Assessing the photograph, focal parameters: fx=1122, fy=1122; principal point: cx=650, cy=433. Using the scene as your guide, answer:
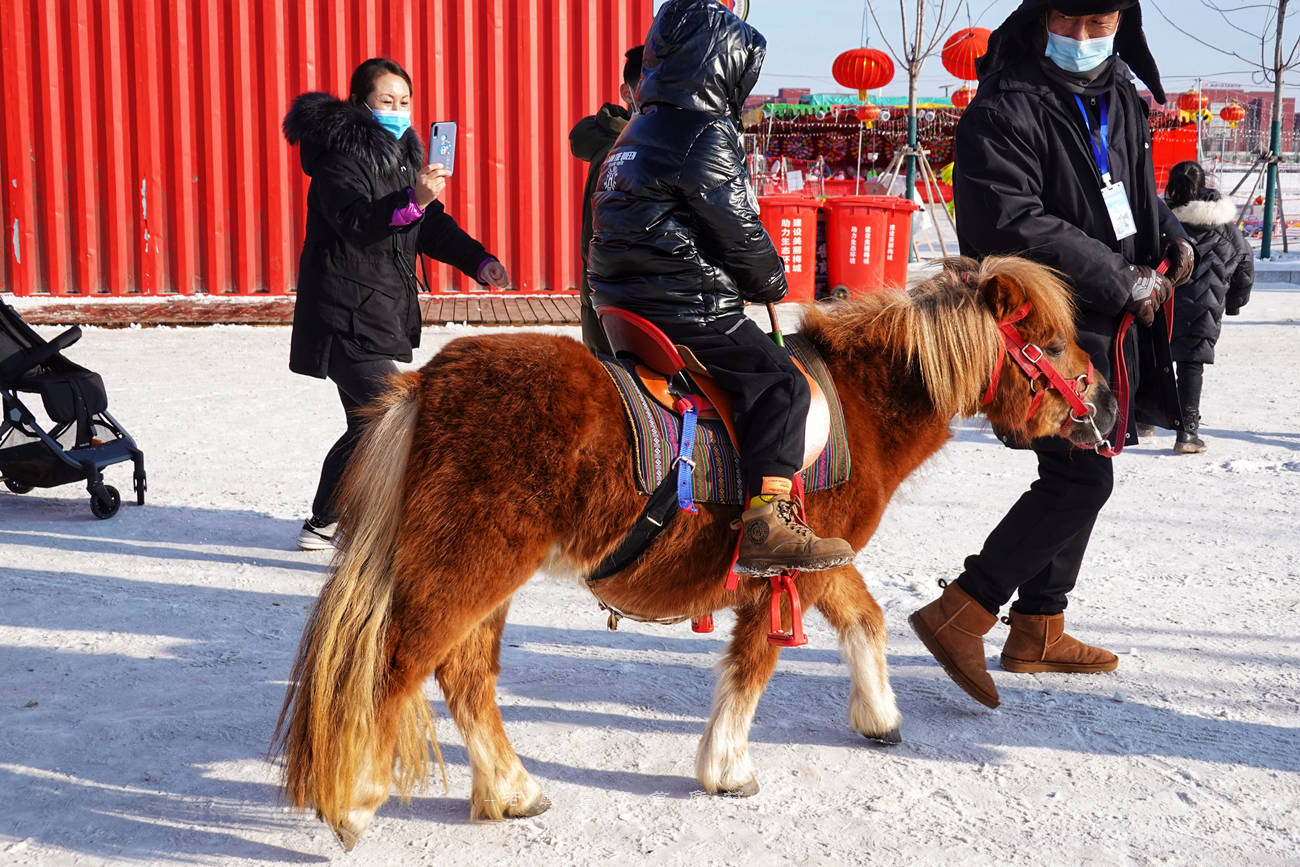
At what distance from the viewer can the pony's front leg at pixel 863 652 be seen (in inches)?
143

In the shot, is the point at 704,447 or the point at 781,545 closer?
the point at 781,545

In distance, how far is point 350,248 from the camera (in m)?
5.09

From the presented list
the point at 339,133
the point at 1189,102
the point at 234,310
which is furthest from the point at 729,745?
the point at 1189,102

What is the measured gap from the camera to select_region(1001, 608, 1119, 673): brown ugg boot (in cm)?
414

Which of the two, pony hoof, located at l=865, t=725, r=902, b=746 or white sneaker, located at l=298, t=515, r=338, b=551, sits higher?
white sneaker, located at l=298, t=515, r=338, b=551

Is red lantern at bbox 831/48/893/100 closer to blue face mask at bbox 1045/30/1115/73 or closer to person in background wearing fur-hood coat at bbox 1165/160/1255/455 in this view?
person in background wearing fur-hood coat at bbox 1165/160/1255/455

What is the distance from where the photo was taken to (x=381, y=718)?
2.90m

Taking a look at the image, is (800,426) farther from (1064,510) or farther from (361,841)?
(361,841)

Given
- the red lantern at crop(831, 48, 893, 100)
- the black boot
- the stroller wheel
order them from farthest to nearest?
the red lantern at crop(831, 48, 893, 100), the black boot, the stroller wheel

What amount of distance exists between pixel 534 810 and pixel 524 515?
2.89ft

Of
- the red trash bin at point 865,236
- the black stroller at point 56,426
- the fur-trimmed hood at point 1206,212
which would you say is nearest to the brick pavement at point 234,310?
the red trash bin at point 865,236

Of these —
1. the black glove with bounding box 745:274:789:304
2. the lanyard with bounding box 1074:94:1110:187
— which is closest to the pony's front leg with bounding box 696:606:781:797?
the black glove with bounding box 745:274:789:304

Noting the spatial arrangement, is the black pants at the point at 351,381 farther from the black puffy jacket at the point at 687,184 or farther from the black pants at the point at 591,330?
the black puffy jacket at the point at 687,184

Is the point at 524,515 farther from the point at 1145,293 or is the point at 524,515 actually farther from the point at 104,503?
the point at 104,503
